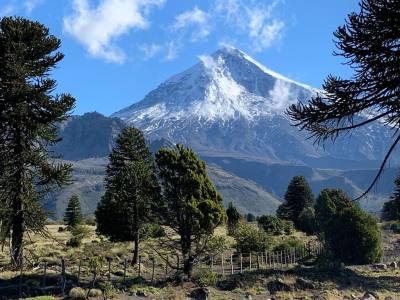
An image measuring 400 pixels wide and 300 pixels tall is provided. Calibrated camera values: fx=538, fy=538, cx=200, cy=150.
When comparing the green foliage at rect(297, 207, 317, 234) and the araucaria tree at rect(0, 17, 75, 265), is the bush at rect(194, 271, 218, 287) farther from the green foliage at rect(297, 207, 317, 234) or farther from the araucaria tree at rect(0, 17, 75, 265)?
the green foliage at rect(297, 207, 317, 234)

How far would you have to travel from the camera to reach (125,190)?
4019 cm

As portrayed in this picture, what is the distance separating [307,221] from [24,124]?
54.7 metres

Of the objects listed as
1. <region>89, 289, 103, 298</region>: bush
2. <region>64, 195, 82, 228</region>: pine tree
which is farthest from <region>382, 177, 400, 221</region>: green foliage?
<region>64, 195, 82, 228</region>: pine tree

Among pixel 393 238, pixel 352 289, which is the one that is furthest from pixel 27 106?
pixel 393 238

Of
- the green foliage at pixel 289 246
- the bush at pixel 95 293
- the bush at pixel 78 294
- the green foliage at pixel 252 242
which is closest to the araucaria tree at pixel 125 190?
the green foliage at pixel 252 242

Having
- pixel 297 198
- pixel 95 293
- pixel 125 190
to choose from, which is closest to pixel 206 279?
pixel 95 293

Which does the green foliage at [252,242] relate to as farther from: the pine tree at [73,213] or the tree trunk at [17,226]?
the pine tree at [73,213]

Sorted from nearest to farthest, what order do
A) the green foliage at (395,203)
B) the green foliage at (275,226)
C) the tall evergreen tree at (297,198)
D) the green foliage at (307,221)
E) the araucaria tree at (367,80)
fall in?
the araucaria tree at (367,80) < the green foliage at (395,203) < the green foliage at (275,226) < the green foliage at (307,221) < the tall evergreen tree at (297,198)

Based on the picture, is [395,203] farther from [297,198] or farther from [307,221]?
[297,198]

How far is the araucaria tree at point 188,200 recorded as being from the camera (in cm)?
3022

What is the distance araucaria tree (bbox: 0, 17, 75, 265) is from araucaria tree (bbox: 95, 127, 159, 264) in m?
14.3

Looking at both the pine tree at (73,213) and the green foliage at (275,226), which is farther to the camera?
the pine tree at (73,213)

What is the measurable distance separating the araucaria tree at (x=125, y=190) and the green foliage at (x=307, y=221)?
105ft

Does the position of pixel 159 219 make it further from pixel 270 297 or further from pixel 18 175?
pixel 18 175
